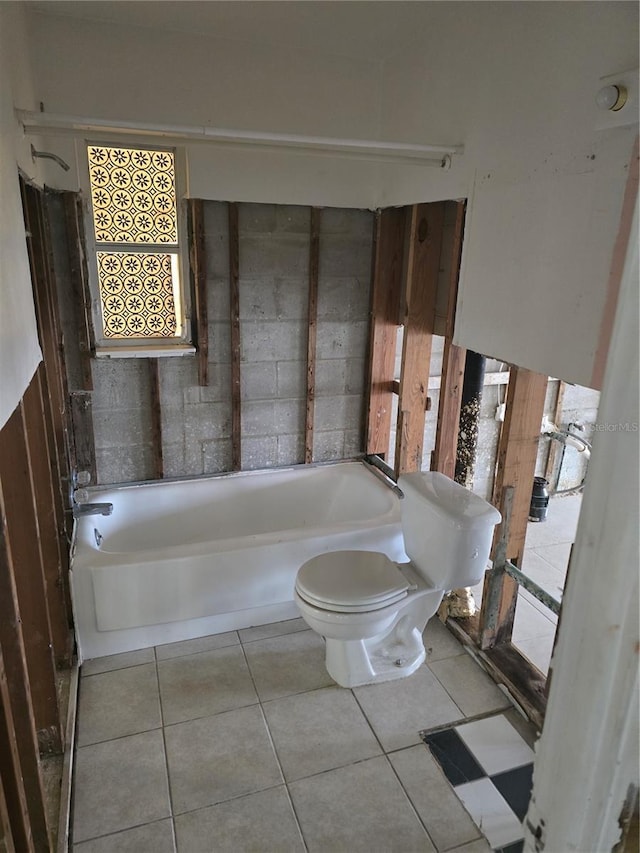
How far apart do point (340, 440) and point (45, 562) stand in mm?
1773

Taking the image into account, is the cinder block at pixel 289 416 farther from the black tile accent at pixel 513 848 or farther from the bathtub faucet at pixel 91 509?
the black tile accent at pixel 513 848

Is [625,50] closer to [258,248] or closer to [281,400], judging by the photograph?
[258,248]

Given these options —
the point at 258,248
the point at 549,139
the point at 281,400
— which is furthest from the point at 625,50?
the point at 281,400

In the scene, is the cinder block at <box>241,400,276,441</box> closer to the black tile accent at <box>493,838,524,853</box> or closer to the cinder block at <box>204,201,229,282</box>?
the cinder block at <box>204,201,229,282</box>

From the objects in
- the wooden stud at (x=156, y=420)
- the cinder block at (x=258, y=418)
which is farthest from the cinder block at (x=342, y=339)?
the wooden stud at (x=156, y=420)

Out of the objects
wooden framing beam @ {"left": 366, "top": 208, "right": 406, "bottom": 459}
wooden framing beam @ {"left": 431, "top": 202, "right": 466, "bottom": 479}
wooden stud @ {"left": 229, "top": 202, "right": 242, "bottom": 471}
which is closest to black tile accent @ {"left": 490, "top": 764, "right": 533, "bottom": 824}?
wooden framing beam @ {"left": 431, "top": 202, "right": 466, "bottom": 479}

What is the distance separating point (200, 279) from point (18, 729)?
2145 mm

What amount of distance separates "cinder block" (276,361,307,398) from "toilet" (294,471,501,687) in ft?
3.39

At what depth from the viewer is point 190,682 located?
96.9 inches

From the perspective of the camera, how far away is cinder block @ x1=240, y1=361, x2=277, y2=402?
3.22 metres

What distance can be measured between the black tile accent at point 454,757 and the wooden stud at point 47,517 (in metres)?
1.51

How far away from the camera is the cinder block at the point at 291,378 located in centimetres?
329

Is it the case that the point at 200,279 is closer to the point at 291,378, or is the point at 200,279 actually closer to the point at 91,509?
the point at 291,378

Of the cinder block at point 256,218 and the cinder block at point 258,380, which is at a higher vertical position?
the cinder block at point 256,218
